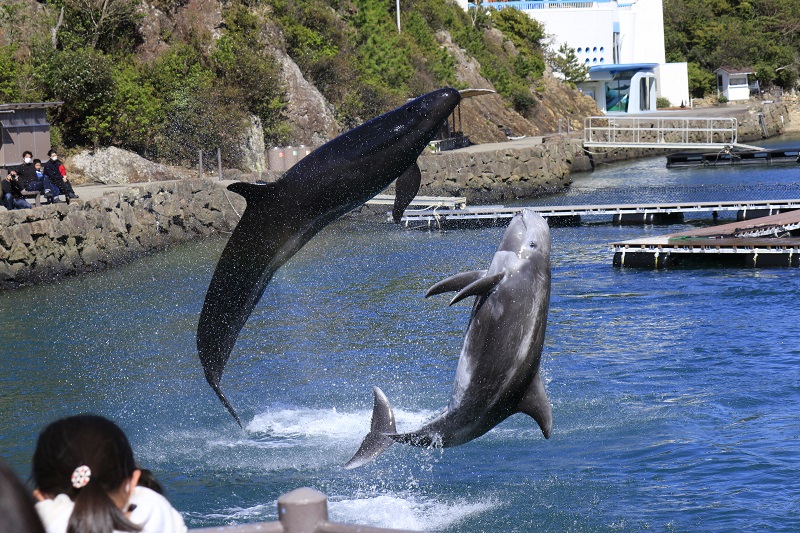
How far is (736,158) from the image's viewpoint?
53.9 meters

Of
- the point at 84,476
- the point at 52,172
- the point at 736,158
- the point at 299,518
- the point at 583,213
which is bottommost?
the point at 583,213

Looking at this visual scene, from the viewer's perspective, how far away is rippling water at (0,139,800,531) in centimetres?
1079

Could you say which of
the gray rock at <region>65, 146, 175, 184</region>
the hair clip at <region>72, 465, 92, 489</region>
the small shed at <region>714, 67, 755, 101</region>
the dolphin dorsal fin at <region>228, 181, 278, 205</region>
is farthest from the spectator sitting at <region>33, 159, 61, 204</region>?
the small shed at <region>714, 67, 755, 101</region>

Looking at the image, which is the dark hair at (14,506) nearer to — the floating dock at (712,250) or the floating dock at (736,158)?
the floating dock at (712,250)

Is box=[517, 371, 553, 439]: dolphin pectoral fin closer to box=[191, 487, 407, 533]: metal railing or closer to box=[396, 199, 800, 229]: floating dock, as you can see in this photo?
box=[191, 487, 407, 533]: metal railing

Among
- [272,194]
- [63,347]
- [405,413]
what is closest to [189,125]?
[63,347]

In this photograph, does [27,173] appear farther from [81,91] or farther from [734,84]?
[734,84]

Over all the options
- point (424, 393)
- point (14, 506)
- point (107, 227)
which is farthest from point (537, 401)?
point (107, 227)

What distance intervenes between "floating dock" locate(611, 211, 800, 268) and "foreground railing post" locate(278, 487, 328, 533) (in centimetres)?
2152

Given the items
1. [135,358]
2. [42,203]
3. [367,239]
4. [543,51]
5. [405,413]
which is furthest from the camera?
[543,51]

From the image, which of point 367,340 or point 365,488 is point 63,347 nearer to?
point 367,340

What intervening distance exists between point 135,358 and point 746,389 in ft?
31.8

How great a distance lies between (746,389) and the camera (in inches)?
560

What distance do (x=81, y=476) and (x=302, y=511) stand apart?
1.18 metres
